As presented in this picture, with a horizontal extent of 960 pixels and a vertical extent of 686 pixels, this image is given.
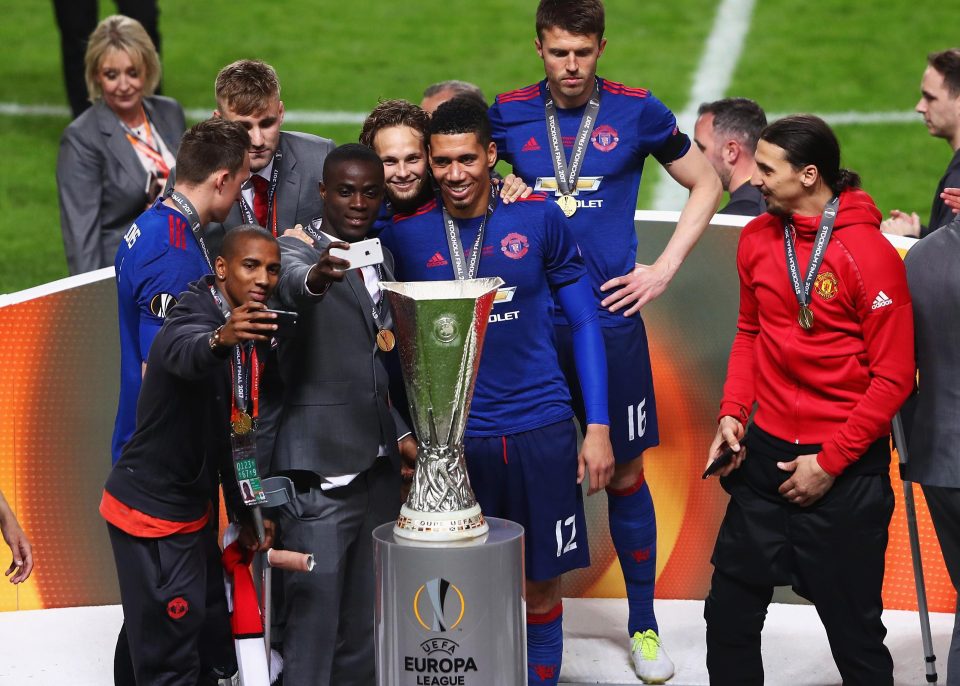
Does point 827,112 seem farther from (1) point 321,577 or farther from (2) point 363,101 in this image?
(1) point 321,577

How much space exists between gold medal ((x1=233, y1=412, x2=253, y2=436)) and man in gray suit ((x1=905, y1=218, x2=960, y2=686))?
5.85 ft

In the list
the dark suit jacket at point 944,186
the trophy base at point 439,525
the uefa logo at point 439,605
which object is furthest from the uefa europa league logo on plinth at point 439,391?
the dark suit jacket at point 944,186

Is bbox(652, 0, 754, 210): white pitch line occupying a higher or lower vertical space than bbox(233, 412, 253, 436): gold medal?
higher

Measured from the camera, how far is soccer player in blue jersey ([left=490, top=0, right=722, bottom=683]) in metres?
4.82

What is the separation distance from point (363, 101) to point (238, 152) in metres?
7.60

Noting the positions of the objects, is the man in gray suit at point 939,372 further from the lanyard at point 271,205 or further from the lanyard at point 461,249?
the lanyard at point 271,205

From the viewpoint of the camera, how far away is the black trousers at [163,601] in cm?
427

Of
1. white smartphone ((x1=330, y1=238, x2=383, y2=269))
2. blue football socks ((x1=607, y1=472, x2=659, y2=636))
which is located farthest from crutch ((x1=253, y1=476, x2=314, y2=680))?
blue football socks ((x1=607, y1=472, x2=659, y2=636))

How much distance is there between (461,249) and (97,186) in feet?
8.67

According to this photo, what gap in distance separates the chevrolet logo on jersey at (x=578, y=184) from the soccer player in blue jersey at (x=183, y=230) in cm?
91

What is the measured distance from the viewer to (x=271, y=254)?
3.96m

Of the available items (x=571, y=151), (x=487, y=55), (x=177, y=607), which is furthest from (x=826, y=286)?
(x=487, y=55)

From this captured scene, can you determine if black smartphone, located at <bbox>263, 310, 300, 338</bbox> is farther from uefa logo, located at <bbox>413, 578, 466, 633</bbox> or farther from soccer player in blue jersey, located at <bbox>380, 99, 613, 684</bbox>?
uefa logo, located at <bbox>413, 578, 466, 633</bbox>

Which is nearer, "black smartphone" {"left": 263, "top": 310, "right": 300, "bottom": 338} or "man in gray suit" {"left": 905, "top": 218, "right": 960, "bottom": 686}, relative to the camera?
"black smartphone" {"left": 263, "top": 310, "right": 300, "bottom": 338}
